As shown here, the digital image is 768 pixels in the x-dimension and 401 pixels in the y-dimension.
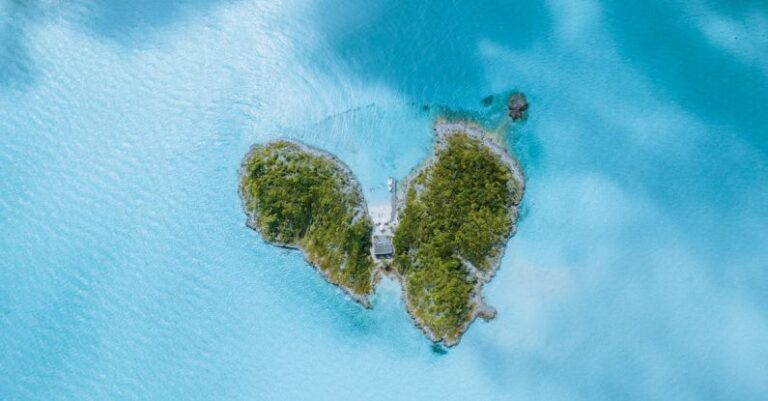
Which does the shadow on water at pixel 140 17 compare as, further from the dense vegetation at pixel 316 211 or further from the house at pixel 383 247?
the house at pixel 383 247

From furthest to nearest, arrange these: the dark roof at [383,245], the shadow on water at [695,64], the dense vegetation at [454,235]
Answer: the shadow on water at [695,64] < the dark roof at [383,245] < the dense vegetation at [454,235]

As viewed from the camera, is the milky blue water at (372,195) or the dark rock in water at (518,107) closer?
the milky blue water at (372,195)

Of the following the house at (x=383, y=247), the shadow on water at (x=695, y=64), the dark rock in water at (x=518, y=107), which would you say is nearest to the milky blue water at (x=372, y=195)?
the shadow on water at (x=695, y=64)

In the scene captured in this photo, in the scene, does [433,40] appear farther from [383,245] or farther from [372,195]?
[383,245]

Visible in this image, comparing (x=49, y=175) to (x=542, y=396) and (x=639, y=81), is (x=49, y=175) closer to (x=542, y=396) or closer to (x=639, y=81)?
(x=542, y=396)

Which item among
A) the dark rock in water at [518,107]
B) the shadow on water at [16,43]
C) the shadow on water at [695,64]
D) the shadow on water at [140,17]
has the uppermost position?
the shadow on water at [695,64]

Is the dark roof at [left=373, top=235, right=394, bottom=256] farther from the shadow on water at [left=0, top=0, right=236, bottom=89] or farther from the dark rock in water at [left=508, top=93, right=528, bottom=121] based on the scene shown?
the shadow on water at [left=0, top=0, right=236, bottom=89]
